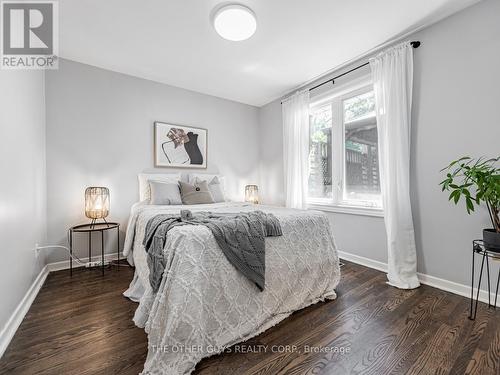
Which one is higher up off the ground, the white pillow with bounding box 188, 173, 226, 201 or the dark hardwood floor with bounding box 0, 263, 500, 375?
the white pillow with bounding box 188, 173, 226, 201

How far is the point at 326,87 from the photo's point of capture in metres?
3.26

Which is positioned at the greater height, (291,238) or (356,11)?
(356,11)

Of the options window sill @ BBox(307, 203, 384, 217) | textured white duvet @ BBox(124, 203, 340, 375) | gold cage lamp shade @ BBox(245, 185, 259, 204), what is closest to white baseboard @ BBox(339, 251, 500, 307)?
window sill @ BBox(307, 203, 384, 217)

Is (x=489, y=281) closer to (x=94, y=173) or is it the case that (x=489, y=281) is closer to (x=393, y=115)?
(x=393, y=115)

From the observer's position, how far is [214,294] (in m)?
1.38

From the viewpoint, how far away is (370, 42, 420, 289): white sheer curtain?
2314mm

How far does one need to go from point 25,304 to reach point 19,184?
95 centimetres

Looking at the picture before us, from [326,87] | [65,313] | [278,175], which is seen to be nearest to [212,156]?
[278,175]

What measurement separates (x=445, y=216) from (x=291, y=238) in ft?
5.21

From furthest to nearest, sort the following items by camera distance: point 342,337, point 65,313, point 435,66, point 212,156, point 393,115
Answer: point 212,156
point 393,115
point 435,66
point 65,313
point 342,337

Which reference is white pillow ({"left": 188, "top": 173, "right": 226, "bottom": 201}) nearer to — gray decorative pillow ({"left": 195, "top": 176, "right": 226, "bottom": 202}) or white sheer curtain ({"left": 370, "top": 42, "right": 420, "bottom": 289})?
gray decorative pillow ({"left": 195, "top": 176, "right": 226, "bottom": 202})

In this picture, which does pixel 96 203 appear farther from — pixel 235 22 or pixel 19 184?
pixel 235 22

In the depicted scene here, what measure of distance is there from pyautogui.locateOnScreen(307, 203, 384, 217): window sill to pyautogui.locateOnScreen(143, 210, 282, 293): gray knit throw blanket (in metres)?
1.66

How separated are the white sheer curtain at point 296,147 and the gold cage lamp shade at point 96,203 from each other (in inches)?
104
